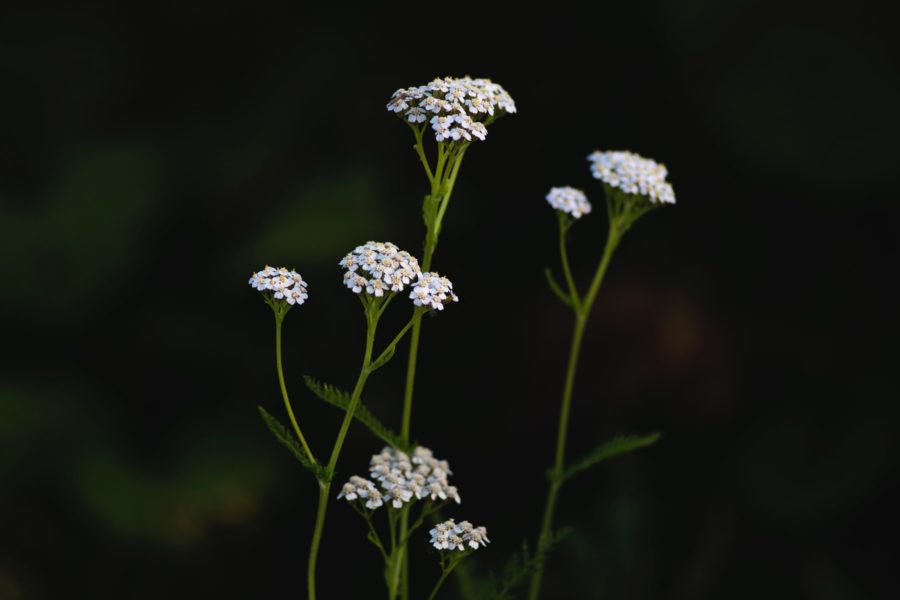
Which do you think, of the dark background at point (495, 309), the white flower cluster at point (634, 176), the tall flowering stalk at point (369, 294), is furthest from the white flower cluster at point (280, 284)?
the dark background at point (495, 309)

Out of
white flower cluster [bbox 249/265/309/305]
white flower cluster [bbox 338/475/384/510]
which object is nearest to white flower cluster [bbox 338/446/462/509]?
white flower cluster [bbox 338/475/384/510]

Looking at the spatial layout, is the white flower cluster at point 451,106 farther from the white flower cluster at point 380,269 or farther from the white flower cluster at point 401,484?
Answer: the white flower cluster at point 401,484

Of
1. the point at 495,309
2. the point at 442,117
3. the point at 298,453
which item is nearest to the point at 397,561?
the point at 298,453

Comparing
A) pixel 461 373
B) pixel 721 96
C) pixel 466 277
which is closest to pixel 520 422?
pixel 461 373

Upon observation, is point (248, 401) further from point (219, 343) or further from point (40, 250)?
point (40, 250)

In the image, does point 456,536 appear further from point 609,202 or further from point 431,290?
point 609,202

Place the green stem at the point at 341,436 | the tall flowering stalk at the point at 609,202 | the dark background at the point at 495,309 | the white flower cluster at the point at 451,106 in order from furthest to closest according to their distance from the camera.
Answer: the dark background at the point at 495,309 → the tall flowering stalk at the point at 609,202 → the white flower cluster at the point at 451,106 → the green stem at the point at 341,436
